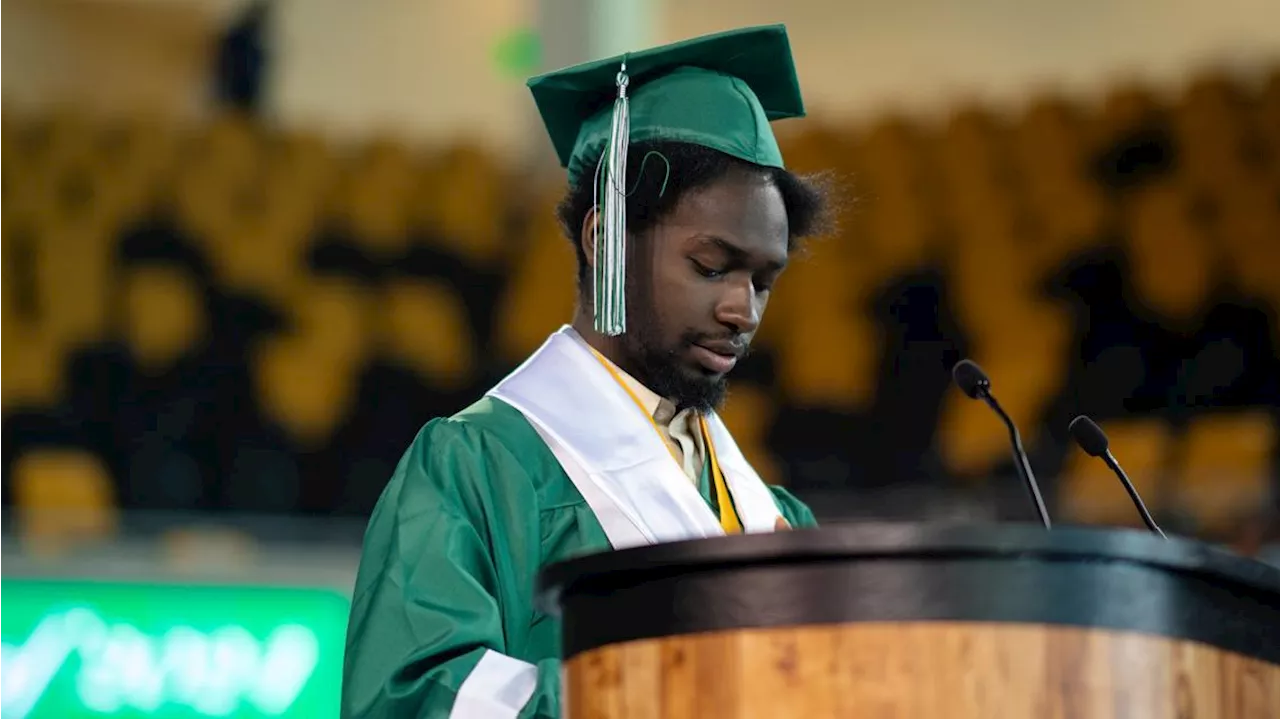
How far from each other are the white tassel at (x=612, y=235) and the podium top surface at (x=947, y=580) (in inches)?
20.6

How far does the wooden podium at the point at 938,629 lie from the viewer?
1.21 meters

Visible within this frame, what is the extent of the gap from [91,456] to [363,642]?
4086 mm

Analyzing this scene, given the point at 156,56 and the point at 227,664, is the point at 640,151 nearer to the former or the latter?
the point at 227,664

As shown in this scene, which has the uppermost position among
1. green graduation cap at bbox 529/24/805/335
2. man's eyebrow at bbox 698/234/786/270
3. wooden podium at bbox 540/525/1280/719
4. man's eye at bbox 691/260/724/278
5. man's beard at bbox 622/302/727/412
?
green graduation cap at bbox 529/24/805/335

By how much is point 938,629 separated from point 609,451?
62 centimetres

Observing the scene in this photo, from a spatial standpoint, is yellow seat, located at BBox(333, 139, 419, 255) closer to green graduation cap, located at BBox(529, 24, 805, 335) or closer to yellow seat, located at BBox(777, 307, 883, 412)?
yellow seat, located at BBox(777, 307, 883, 412)

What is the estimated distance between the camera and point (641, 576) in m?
1.31

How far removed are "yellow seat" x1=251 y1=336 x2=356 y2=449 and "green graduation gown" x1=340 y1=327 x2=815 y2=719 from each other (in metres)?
4.10

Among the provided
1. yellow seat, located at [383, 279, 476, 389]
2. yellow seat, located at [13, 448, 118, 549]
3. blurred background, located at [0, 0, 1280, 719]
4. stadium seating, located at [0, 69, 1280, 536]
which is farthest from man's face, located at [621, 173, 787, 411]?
yellow seat, located at [383, 279, 476, 389]

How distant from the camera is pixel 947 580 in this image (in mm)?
1229

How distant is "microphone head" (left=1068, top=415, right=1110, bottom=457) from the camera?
5.87 ft

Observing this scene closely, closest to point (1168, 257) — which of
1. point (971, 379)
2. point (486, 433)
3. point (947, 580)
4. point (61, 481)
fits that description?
point (61, 481)

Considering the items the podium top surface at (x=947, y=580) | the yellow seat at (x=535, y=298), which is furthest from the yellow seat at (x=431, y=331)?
the podium top surface at (x=947, y=580)

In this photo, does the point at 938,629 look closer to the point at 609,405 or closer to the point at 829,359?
the point at 609,405
